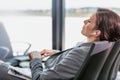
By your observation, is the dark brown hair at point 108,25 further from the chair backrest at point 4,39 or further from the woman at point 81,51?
the chair backrest at point 4,39

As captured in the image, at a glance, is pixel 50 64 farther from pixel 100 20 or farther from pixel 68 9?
pixel 68 9

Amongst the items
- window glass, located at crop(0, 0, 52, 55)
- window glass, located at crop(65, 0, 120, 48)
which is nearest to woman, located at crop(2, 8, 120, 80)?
window glass, located at crop(65, 0, 120, 48)

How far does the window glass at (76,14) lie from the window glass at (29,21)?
0.83 feet

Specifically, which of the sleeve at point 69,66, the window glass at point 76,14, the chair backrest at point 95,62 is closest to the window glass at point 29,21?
the window glass at point 76,14

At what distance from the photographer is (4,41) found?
8.64 ft

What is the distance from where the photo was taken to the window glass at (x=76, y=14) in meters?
2.90

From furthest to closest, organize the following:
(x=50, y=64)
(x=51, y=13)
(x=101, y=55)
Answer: (x=51, y=13) < (x=50, y=64) < (x=101, y=55)

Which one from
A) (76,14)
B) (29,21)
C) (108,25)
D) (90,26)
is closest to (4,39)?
(29,21)

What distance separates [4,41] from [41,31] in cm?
64

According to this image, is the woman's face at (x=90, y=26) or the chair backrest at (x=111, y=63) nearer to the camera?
the chair backrest at (x=111, y=63)

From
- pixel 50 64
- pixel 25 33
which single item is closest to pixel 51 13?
pixel 25 33

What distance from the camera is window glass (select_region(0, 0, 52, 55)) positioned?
9.73ft

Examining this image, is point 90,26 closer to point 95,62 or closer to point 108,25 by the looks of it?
point 108,25

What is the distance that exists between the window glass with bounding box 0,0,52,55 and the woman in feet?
4.86
